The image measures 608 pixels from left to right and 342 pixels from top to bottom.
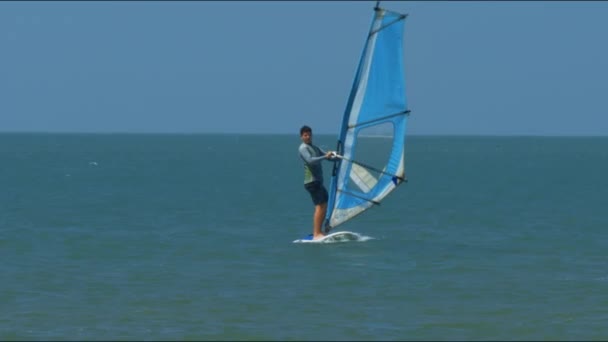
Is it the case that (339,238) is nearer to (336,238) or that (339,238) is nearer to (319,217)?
(336,238)

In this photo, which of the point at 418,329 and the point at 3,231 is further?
the point at 3,231

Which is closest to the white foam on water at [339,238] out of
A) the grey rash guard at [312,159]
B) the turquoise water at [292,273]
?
the turquoise water at [292,273]

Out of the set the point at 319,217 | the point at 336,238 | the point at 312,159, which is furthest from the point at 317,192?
the point at 336,238

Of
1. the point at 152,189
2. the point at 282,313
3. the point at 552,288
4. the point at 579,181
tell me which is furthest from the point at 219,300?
the point at 579,181

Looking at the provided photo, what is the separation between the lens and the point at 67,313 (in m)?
15.4

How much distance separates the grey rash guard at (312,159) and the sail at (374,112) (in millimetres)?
508

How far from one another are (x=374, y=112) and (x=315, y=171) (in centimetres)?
148

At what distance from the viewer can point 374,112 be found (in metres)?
21.8

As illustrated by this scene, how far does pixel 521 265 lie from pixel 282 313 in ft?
17.8

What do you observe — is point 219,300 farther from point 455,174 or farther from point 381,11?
point 455,174

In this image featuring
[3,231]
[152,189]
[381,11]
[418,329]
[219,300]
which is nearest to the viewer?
[418,329]

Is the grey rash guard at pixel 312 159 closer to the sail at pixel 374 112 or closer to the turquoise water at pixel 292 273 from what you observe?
the sail at pixel 374 112

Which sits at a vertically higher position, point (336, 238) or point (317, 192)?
point (317, 192)

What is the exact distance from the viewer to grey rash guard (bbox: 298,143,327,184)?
2102cm
